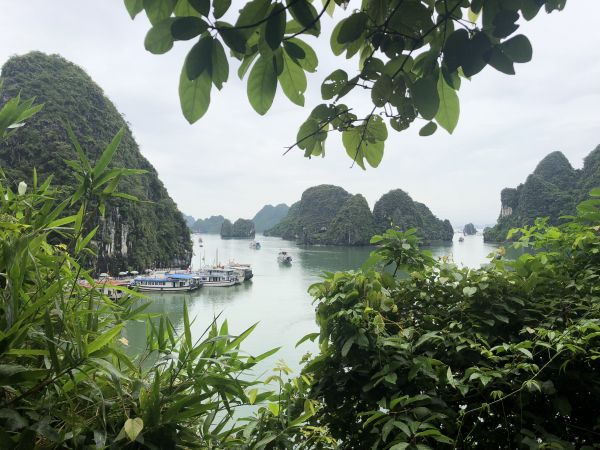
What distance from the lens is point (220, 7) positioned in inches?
16.0

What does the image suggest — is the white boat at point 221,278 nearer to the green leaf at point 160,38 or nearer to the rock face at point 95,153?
the rock face at point 95,153

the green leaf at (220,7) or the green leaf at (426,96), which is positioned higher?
the green leaf at (220,7)

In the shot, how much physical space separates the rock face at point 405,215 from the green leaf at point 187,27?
114 ft

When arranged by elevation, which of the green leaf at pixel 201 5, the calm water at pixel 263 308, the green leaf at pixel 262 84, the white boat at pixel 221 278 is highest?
the green leaf at pixel 201 5

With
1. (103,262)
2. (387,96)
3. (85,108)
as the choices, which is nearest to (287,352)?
(387,96)

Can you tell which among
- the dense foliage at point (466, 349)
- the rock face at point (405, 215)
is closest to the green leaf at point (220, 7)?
the dense foliage at point (466, 349)

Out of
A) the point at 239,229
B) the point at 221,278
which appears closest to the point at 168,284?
the point at 221,278

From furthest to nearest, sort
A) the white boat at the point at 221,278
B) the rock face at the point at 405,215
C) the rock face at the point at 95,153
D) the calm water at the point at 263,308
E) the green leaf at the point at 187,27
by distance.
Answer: the rock face at the point at 405,215
the rock face at the point at 95,153
the white boat at the point at 221,278
the calm water at the point at 263,308
the green leaf at the point at 187,27

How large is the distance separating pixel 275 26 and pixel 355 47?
0.78 feet

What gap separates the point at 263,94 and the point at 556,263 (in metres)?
1.11

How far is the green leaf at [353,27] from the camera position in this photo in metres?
0.48

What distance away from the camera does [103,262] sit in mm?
23828

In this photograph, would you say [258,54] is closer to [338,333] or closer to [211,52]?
[211,52]

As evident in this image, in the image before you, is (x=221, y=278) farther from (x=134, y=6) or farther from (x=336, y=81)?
(x=134, y=6)
